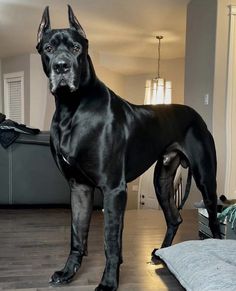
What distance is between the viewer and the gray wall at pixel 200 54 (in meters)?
3.23

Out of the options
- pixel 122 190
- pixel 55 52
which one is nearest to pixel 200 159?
pixel 122 190

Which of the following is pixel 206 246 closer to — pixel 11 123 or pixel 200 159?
pixel 200 159

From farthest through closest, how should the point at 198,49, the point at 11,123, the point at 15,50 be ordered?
the point at 15,50, the point at 198,49, the point at 11,123

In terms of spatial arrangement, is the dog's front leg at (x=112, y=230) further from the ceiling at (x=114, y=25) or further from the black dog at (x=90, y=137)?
the ceiling at (x=114, y=25)

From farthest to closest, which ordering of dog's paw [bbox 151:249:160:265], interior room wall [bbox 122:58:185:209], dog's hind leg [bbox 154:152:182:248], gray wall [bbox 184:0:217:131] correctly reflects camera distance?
interior room wall [bbox 122:58:185:209] < gray wall [bbox 184:0:217:131] < dog's hind leg [bbox 154:152:182:248] < dog's paw [bbox 151:249:160:265]

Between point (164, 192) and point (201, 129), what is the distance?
1.11 ft

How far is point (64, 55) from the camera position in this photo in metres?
1.06

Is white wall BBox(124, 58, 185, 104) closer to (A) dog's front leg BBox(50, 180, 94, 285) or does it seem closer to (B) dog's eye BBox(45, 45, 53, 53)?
(A) dog's front leg BBox(50, 180, 94, 285)

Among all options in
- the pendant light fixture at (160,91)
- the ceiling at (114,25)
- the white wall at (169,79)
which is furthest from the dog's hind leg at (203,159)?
the white wall at (169,79)

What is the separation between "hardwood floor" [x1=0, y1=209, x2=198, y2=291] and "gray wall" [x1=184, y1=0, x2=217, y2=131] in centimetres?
129

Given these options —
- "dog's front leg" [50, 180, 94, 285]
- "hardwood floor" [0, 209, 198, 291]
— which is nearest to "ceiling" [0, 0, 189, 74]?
"hardwood floor" [0, 209, 198, 291]

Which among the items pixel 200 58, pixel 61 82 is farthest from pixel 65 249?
pixel 200 58

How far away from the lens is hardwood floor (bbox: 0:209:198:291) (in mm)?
1243

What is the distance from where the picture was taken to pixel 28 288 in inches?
46.7
